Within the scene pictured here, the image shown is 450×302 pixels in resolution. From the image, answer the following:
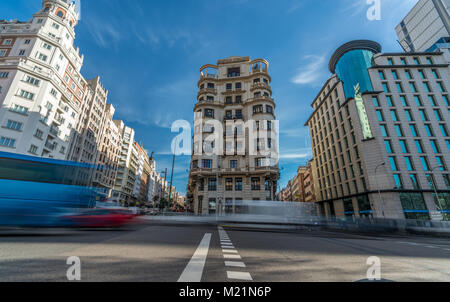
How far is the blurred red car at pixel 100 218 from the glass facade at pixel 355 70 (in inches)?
1809

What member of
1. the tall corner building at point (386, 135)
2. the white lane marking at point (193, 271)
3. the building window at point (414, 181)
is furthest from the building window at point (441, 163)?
the white lane marking at point (193, 271)

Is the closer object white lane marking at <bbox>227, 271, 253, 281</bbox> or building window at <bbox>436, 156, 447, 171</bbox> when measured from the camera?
white lane marking at <bbox>227, 271, 253, 281</bbox>

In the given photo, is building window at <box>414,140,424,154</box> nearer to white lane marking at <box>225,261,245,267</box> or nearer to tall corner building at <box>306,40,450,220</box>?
tall corner building at <box>306,40,450,220</box>

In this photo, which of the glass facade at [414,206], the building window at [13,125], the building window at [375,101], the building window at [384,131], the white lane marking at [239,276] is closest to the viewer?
the white lane marking at [239,276]

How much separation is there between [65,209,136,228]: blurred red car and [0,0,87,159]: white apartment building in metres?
31.6

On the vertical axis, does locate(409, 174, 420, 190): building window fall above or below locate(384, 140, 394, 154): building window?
below

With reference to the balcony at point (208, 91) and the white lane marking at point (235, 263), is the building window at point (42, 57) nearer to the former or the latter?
the balcony at point (208, 91)

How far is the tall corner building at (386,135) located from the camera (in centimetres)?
3259

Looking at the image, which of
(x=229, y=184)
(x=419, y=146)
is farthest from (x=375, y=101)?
(x=229, y=184)

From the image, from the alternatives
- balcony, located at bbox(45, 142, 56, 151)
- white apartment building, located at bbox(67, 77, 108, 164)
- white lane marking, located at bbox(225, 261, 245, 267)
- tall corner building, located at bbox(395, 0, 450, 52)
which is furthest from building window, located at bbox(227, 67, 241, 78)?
tall corner building, located at bbox(395, 0, 450, 52)

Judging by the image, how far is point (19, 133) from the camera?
31531 millimetres

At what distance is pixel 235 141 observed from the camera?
3984cm

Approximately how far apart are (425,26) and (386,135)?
67.5 metres

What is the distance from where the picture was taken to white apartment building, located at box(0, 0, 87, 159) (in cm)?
3203
